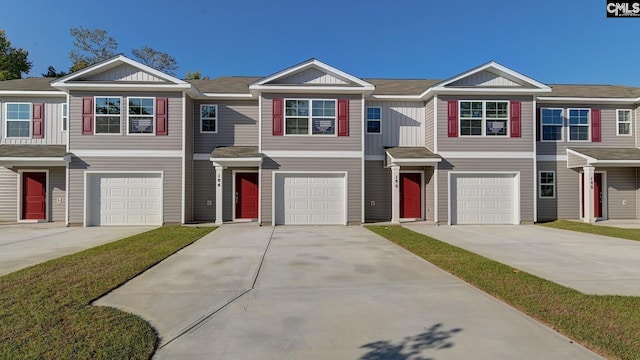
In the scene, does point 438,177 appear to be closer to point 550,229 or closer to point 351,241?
point 550,229

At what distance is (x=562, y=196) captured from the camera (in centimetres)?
1562

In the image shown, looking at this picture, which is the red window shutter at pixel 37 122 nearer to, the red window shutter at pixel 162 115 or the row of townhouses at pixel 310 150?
the row of townhouses at pixel 310 150

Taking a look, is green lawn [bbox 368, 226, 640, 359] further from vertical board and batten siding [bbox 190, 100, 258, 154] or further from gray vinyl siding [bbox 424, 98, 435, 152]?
vertical board and batten siding [bbox 190, 100, 258, 154]

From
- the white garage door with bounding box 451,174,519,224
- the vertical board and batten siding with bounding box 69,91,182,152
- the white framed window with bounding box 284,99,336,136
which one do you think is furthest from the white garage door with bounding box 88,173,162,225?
the white garage door with bounding box 451,174,519,224

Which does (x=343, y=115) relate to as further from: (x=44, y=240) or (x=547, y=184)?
(x=44, y=240)

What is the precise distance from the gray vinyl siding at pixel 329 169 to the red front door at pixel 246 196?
1302 millimetres

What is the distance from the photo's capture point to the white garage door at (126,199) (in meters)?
13.8

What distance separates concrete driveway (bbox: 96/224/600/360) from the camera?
346cm

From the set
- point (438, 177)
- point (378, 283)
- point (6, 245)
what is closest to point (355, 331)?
point (378, 283)

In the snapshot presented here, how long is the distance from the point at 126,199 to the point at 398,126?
1165cm

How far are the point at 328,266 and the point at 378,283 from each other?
4.68 ft

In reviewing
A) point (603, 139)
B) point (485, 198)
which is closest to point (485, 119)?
point (485, 198)

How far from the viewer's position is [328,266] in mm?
6914

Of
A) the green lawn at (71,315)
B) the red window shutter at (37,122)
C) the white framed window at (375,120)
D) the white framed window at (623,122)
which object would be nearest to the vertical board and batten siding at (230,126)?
the white framed window at (375,120)
